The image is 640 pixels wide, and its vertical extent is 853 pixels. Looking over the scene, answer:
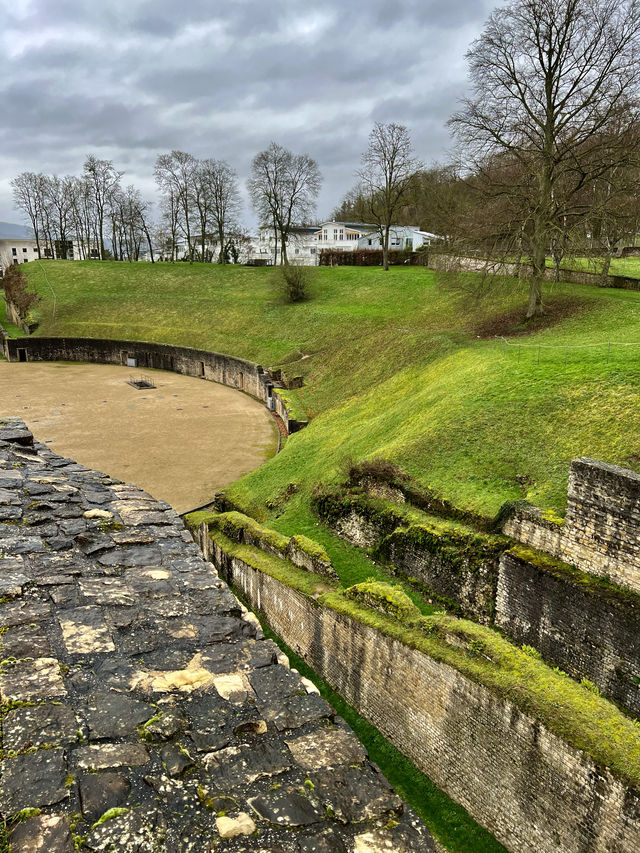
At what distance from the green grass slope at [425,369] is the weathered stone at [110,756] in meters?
7.89

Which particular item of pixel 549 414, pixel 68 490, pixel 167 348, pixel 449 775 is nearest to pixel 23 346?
pixel 167 348

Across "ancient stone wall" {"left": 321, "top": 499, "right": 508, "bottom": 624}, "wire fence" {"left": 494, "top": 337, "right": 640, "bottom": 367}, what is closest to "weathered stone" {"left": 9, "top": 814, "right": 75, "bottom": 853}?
"ancient stone wall" {"left": 321, "top": 499, "right": 508, "bottom": 624}

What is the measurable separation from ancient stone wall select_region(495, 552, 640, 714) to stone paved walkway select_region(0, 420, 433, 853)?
16.6 ft

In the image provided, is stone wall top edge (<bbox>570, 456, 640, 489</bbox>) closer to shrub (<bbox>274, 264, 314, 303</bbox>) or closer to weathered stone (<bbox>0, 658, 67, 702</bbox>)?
weathered stone (<bbox>0, 658, 67, 702</bbox>)

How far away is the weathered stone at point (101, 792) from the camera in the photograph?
3742 millimetres

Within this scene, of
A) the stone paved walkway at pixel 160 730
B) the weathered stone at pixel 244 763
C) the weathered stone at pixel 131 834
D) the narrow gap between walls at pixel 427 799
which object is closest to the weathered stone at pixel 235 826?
the stone paved walkway at pixel 160 730

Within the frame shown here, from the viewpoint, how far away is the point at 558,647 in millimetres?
8633

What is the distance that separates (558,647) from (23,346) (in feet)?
149

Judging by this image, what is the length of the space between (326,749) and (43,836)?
7.02 ft

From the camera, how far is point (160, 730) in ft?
14.9

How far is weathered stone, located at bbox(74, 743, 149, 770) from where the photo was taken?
13.5 ft

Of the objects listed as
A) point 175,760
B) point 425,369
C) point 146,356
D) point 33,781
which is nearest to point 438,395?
point 425,369

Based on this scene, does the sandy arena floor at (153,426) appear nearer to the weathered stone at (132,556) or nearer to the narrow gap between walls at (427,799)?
the weathered stone at (132,556)

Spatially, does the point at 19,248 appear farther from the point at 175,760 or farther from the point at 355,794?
the point at 355,794
